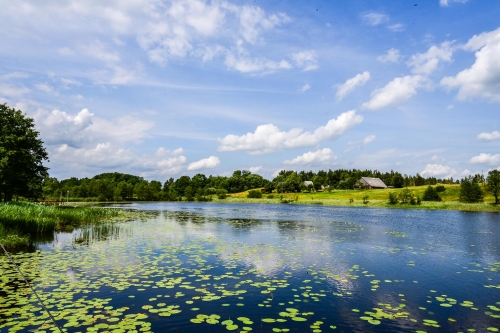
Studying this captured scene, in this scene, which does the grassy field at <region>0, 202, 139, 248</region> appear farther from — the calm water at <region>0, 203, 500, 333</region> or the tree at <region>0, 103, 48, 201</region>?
the tree at <region>0, 103, 48, 201</region>

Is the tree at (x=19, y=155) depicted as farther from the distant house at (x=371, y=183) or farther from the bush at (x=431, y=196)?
the distant house at (x=371, y=183)

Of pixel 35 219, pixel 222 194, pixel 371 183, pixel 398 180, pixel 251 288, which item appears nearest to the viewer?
pixel 251 288

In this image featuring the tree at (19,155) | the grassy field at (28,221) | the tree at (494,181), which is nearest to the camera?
the grassy field at (28,221)

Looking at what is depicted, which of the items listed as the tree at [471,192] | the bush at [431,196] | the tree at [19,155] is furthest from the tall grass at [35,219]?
the bush at [431,196]

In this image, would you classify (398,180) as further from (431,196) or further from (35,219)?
(35,219)

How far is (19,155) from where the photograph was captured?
145 ft

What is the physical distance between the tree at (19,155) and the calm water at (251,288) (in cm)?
2541

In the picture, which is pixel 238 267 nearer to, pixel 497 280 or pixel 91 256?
pixel 91 256

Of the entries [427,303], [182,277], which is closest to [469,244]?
[427,303]

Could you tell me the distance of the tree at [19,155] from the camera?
41.6 meters

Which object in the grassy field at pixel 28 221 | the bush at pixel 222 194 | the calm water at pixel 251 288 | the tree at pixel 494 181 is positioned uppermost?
the tree at pixel 494 181

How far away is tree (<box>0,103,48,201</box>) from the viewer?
136 feet

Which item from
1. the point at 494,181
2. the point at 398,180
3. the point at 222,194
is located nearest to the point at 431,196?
the point at 494,181

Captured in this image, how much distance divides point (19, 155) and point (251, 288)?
146 ft
